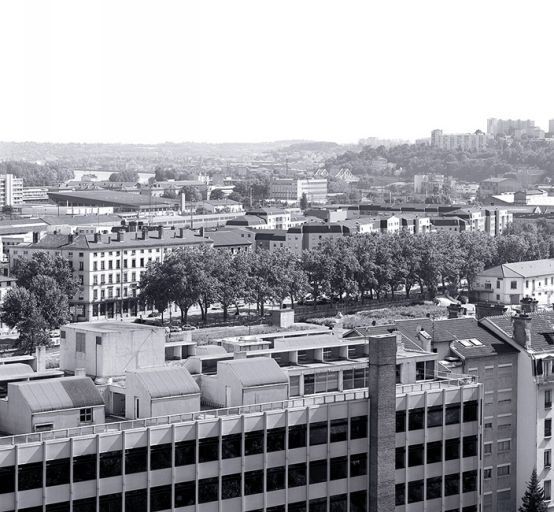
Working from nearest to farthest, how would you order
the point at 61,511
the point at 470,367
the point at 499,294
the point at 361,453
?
1. the point at 61,511
2. the point at 361,453
3. the point at 470,367
4. the point at 499,294

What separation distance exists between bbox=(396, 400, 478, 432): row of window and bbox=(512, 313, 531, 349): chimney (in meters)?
10.7

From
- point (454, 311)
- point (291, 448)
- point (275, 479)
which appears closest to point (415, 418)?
point (291, 448)

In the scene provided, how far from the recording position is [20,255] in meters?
117

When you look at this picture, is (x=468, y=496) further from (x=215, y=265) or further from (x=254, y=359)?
(x=215, y=265)

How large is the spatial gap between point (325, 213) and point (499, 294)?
5721 centimetres

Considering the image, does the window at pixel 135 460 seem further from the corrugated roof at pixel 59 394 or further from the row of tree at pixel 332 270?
the row of tree at pixel 332 270

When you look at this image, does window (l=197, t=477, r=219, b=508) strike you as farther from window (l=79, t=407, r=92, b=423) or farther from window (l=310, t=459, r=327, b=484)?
window (l=79, t=407, r=92, b=423)

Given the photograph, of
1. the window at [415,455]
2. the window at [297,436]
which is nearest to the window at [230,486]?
the window at [297,436]

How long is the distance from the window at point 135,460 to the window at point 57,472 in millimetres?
1552

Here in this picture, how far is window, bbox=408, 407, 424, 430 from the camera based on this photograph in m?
42.1

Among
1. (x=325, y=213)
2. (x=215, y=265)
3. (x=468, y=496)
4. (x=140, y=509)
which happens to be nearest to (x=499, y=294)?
(x=215, y=265)

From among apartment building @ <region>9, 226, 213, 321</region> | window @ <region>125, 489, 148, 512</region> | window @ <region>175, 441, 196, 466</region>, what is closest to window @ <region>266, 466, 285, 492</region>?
window @ <region>175, 441, 196, 466</region>

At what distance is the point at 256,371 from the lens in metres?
40.9

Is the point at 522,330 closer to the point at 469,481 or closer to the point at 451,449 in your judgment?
the point at 469,481
